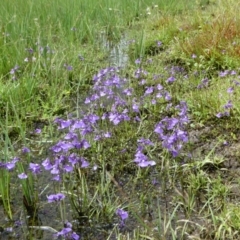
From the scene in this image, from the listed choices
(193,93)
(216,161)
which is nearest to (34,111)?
(193,93)

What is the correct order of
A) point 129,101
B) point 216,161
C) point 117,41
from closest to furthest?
point 216,161, point 129,101, point 117,41

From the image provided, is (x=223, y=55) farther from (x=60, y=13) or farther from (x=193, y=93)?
(x=60, y=13)

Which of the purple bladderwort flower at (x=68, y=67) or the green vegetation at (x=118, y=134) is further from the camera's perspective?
the purple bladderwort flower at (x=68, y=67)

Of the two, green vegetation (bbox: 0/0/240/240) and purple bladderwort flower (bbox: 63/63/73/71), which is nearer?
green vegetation (bbox: 0/0/240/240)

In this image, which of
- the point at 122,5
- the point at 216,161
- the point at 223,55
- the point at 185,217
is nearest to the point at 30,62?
the point at 223,55

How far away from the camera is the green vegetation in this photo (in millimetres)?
2314

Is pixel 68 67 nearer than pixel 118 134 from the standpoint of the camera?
No

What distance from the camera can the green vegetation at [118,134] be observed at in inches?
91.1

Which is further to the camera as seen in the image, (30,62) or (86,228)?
(30,62)

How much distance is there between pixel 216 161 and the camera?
2.87m

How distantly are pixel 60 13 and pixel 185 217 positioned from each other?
4773mm

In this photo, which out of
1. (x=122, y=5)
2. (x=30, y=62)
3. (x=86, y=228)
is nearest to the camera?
(x=86, y=228)

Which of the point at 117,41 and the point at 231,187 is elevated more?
the point at 231,187

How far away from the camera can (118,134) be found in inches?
129
